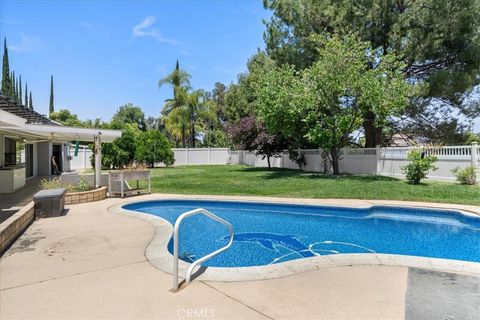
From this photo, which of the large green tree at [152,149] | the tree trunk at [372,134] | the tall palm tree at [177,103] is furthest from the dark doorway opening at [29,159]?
the tree trunk at [372,134]

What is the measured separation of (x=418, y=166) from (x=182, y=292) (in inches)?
485

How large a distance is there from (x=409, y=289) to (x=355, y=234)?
3.96m

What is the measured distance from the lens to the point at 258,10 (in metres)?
21.4

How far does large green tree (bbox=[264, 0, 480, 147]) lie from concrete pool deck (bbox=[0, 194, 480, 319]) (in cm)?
1341

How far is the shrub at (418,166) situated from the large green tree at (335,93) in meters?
2.54

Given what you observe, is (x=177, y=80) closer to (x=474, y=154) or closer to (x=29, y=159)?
(x=29, y=159)

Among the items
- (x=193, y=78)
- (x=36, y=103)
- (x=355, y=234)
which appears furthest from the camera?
(x=36, y=103)

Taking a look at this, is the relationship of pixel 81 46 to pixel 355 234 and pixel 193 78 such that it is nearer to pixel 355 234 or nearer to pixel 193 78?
pixel 355 234

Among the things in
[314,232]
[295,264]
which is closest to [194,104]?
[314,232]

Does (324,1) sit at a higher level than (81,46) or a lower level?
higher

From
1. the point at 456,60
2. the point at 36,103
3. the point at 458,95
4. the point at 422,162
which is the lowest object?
the point at 422,162

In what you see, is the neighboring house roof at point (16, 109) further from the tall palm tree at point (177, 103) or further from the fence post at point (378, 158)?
the tall palm tree at point (177, 103)

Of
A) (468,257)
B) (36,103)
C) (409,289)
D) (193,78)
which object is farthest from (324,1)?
(36,103)

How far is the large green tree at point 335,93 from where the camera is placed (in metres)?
14.6
